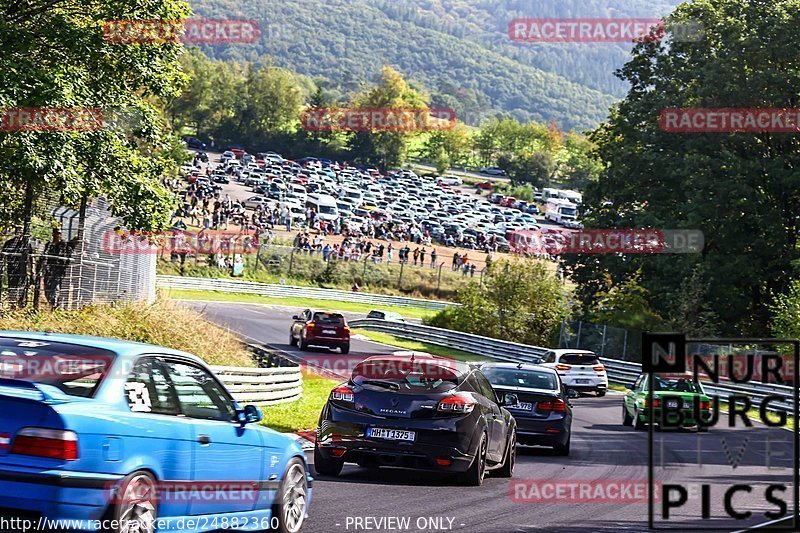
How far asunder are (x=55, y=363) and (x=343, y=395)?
5974 millimetres

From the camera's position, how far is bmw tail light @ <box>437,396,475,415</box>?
43.4 ft

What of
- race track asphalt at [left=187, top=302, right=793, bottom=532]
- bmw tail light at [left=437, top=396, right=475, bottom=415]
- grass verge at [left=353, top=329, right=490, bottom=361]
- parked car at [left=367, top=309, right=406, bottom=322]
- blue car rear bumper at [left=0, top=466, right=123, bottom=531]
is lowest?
race track asphalt at [left=187, top=302, right=793, bottom=532]

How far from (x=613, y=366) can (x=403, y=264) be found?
121 ft

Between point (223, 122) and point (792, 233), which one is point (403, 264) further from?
point (223, 122)

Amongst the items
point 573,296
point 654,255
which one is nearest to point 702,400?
point 654,255

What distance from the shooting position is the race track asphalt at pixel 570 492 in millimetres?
10898

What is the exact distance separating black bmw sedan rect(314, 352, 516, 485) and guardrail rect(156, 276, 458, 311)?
47.6m

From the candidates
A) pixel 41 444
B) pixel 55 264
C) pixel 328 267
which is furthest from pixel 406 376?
pixel 328 267

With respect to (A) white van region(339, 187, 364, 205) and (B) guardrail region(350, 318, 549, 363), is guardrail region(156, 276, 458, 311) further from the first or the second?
(A) white van region(339, 187, 364, 205)

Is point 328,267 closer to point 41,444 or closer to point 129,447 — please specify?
point 129,447

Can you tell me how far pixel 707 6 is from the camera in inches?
2019

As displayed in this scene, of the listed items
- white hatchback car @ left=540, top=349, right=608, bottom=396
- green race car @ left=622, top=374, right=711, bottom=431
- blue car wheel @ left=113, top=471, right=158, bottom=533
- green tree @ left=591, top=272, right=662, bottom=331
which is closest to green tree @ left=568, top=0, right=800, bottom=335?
green tree @ left=591, top=272, right=662, bottom=331

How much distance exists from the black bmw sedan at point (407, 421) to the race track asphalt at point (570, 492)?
301 mm

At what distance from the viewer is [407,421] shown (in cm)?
1313
